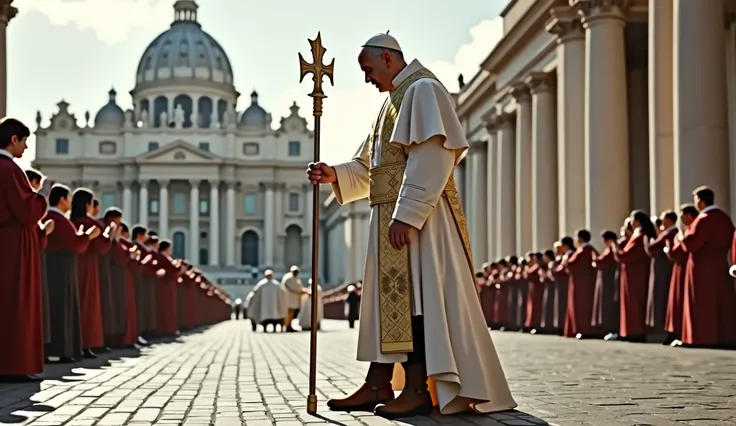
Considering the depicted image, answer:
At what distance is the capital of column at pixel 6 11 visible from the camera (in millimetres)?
20314

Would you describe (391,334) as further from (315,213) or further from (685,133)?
(685,133)

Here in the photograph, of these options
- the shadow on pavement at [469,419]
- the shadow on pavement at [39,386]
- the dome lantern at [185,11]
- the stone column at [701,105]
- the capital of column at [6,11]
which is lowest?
the shadow on pavement at [39,386]

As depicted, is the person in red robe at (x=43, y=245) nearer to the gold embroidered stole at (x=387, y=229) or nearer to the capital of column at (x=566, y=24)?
the gold embroidered stole at (x=387, y=229)

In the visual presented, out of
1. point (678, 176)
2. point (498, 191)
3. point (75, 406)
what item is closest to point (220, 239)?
point (498, 191)

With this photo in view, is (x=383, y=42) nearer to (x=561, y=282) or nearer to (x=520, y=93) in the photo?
(x=561, y=282)

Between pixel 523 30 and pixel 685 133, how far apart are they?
15.2 m

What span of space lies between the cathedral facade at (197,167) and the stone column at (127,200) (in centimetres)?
10

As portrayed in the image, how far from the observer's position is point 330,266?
11881 cm

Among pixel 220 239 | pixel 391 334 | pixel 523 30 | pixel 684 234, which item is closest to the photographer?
pixel 391 334

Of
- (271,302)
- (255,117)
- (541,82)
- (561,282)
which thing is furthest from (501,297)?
(255,117)

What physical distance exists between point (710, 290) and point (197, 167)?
10281 cm

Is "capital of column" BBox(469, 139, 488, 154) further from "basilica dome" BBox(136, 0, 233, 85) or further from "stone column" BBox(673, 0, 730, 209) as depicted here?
"basilica dome" BBox(136, 0, 233, 85)

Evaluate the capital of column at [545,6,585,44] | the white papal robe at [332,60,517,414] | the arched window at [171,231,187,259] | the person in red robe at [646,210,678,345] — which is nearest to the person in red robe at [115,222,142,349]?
the person in red robe at [646,210,678,345]

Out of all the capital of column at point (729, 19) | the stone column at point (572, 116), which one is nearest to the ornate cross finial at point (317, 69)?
the capital of column at point (729, 19)
